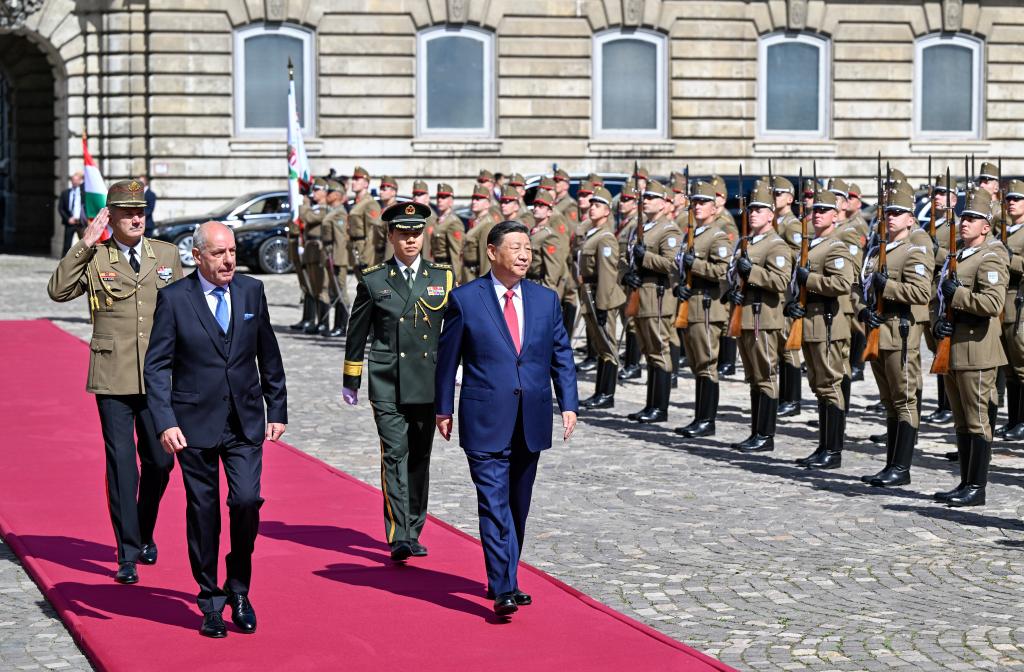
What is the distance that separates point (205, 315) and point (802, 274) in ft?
18.1

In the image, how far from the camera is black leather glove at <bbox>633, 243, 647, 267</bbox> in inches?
563

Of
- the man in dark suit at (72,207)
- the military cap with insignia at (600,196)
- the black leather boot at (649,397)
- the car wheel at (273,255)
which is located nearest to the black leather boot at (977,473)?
the black leather boot at (649,397)

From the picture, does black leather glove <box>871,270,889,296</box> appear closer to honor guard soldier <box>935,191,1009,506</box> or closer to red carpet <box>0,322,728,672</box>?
honor guard soldier <box>935,191,1009,506</box>

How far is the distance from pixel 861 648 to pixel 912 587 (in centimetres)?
123

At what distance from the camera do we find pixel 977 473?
10781 mm

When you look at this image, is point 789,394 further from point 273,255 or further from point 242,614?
point 273,255

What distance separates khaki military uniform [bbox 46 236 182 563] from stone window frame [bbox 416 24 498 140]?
25.9m

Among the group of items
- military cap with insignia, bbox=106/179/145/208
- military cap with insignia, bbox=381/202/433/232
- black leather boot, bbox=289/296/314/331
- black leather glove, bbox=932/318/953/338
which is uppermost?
military cap with insignia, bbox=106/179/145/208

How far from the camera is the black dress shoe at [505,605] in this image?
7.77 metres

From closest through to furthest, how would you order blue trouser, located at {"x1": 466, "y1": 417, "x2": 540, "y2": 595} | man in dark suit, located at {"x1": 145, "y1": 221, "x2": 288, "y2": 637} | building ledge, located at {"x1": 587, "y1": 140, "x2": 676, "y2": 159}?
1. man in dark suit, located at {"x1": 145, "y1": 221, "x2": 288, "y2": 637}
2. blue trouser, located at {"x1": 466, "y1": 417, "x2": 540, "y2": 595}
3. building ledge, located at {"x1": 587, "y1": 140, "x2": 676, "y2": 159}

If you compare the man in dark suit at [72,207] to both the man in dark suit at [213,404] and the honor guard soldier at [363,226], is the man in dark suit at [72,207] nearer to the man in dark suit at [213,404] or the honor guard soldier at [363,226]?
the honor guard soldier at [363,226]

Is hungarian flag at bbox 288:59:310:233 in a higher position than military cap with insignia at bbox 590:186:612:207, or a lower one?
higher

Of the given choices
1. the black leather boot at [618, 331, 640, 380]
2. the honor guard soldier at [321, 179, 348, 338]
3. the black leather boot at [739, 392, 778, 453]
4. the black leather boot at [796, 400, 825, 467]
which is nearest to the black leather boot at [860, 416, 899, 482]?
the black leather boot at [796, 400, 825, 467]

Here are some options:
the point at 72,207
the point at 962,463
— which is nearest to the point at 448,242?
the point at 962,463
